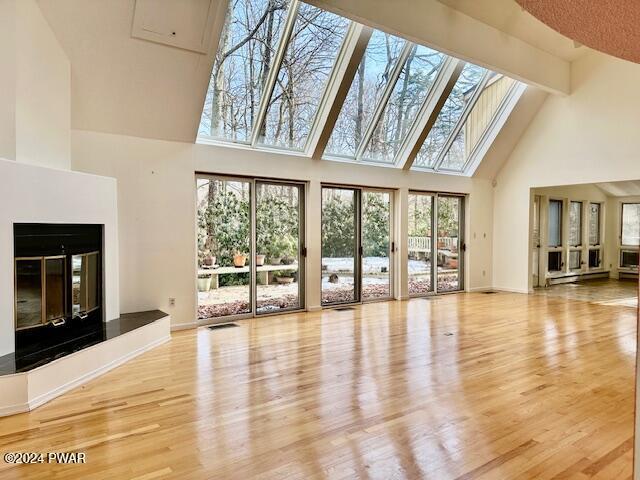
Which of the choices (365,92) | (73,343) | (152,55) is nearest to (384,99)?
(365,92)

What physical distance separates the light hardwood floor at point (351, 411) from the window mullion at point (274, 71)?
2.90m

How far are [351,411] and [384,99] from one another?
5.02 metres

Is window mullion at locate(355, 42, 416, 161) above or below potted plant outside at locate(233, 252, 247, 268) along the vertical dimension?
above

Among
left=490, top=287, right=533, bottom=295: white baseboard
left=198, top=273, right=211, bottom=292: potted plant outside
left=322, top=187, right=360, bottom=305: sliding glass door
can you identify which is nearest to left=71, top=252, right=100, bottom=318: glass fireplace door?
left=198, top=273, right=211, bottom=292: potted plant outside

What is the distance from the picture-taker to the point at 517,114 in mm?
8000

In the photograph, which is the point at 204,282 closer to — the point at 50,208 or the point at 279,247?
the point at 279,247

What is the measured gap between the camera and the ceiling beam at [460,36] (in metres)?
4.70

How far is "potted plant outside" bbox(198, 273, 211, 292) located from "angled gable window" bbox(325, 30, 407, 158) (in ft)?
8.99

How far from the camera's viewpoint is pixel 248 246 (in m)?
6.00

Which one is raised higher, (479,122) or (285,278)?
(479,122)

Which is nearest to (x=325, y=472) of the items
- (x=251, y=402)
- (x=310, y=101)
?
(x=251, y=402)

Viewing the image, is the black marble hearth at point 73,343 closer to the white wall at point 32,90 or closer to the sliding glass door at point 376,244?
the white wall at point 32,90

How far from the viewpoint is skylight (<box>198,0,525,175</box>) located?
509 centimetres

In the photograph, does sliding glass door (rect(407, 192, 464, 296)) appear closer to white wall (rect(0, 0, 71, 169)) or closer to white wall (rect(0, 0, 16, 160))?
white wall (rect(0, 0, 71, 169))
